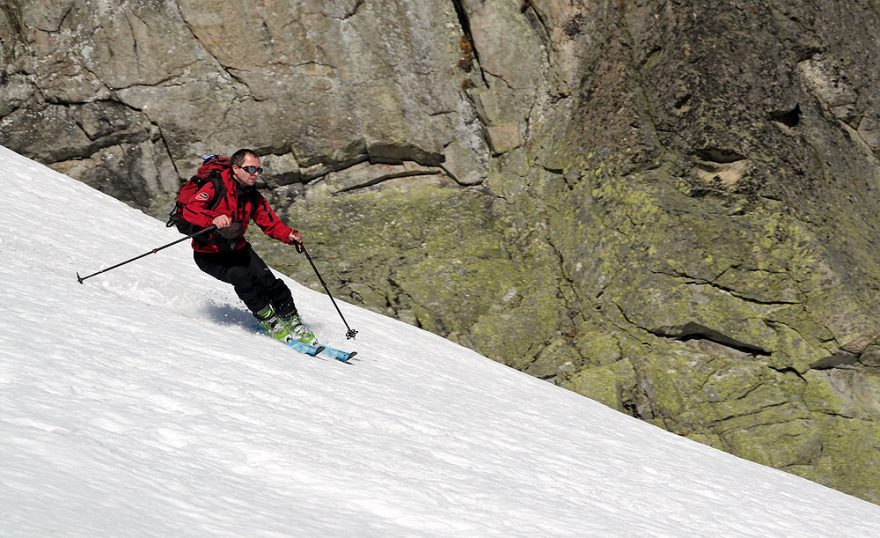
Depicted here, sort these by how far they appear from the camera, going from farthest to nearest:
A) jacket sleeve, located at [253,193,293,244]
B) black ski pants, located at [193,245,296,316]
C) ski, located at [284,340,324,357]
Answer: jacket sleeve, located at [253,193,293,244] < ski, located at [284,340,324,357] < black ski pants, located at [193,245,296,316]

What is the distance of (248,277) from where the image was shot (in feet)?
32.6

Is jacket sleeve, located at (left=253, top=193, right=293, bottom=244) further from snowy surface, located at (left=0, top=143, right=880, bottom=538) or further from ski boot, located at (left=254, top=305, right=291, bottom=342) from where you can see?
snowy surface, located at (left=0, top=143, right=880, bottom=538)

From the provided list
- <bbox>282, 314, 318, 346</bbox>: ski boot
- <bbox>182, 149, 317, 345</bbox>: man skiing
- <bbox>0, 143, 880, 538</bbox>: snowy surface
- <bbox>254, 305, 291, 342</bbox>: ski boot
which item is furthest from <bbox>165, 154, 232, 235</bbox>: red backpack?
<bbox>282, 314, 318, 346</bbox>: ski boot

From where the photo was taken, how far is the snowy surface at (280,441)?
4.55 metres

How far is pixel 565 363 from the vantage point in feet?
57.2

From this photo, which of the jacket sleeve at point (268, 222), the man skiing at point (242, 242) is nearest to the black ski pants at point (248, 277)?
the man skiing at point (242, 242)

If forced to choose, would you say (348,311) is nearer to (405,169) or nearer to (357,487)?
(405,169)

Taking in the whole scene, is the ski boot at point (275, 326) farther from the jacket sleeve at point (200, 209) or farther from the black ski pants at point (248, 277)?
the jacket sleeve at point (200, 209)

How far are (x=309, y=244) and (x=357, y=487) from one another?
46.6 feet

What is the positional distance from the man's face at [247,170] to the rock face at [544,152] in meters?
8.90

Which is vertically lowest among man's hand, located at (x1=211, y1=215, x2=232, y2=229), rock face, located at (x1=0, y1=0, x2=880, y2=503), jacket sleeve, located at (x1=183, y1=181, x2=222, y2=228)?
rock face, located at (x1=0, y1=0, x2=880, y2=503)

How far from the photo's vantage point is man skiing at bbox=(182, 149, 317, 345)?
31.0 feet

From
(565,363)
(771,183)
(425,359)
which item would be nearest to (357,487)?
(425,359)

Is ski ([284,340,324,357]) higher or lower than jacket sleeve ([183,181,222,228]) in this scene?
lower
